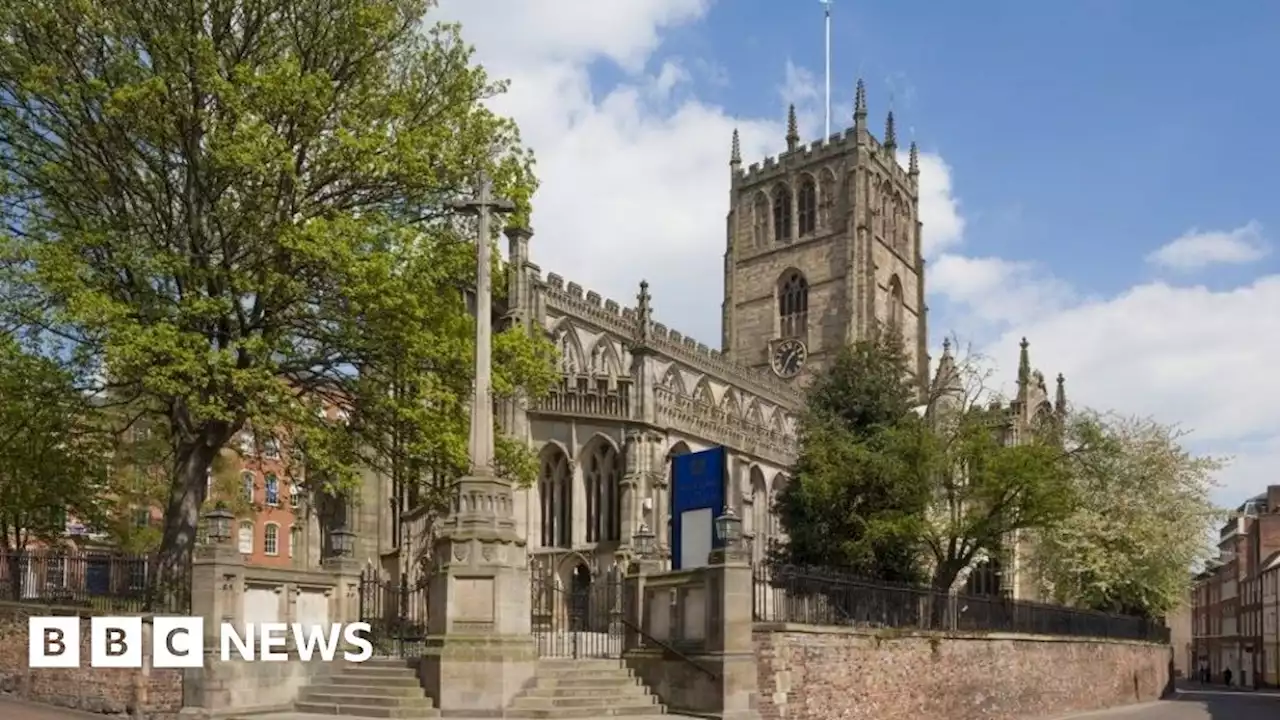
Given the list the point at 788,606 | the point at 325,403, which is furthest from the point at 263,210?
the point at 788,606

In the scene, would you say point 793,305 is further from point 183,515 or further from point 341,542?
point 183,515

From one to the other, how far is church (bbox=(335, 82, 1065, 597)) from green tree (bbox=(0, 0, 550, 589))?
12.9 feet

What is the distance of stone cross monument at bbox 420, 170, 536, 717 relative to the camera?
1745 centimetres

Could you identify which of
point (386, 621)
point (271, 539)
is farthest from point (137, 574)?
point (271, 539)

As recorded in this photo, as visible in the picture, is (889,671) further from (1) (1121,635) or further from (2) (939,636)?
(1) (1121,635)

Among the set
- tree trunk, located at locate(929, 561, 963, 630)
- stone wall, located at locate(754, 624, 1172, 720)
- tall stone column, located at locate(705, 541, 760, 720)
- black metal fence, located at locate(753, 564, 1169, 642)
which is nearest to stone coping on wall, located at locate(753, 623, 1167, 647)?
stone wall, located at locate(754, 624, 1172, 720)

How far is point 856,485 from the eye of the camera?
30391 millimetres

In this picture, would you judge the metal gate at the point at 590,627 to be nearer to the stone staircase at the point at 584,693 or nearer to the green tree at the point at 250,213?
the stone staircase at the point at 584,693

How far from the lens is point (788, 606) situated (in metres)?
20.8

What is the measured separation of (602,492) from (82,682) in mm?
21420

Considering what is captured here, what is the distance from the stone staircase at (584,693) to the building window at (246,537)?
1757 inches

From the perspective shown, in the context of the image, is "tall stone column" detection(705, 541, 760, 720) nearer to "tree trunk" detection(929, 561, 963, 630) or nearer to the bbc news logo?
the bbc news logo

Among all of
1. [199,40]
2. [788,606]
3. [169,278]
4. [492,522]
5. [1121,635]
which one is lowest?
[1121,635]

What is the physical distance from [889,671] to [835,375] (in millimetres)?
11665
